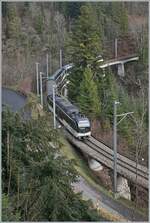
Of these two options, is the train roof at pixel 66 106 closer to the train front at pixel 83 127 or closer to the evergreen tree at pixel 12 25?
the train front at pixel 83 127

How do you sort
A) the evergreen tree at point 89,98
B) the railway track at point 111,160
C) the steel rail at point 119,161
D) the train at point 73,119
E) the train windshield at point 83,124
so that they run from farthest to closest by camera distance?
the evergreen tree at point 89,98
the train at point 73,119
the train windshield at point 83,124
the steel rail at point 119,161
the railway track at point 111,160

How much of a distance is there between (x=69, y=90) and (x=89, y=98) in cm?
423

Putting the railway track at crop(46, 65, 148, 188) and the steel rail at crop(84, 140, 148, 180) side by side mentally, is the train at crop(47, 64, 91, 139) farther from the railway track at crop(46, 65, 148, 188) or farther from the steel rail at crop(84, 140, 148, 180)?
the steel rail at crop(84, 140, 148, 180)

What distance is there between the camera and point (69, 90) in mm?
35188

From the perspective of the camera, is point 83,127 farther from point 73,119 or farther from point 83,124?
point 73,119

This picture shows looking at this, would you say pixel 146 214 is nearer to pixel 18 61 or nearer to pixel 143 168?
pixel 143 168

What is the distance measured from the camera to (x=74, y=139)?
27.3 m

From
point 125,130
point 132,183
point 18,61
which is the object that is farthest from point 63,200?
point 18,61

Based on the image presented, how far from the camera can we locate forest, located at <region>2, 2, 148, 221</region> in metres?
11.2

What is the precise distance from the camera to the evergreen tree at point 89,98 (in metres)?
31.2

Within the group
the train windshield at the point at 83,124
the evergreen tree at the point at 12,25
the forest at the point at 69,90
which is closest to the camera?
the forest at the point at 69,90

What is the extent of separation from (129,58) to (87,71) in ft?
75.7

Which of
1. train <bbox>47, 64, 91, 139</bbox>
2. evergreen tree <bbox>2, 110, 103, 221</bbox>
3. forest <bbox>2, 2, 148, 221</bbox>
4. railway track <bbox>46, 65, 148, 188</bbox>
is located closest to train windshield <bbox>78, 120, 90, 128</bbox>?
train <bbox>47, 64, 91, 139</bbox>

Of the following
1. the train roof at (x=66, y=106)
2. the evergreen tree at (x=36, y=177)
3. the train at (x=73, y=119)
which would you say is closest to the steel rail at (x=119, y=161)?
the train at (x=73, y=119)
